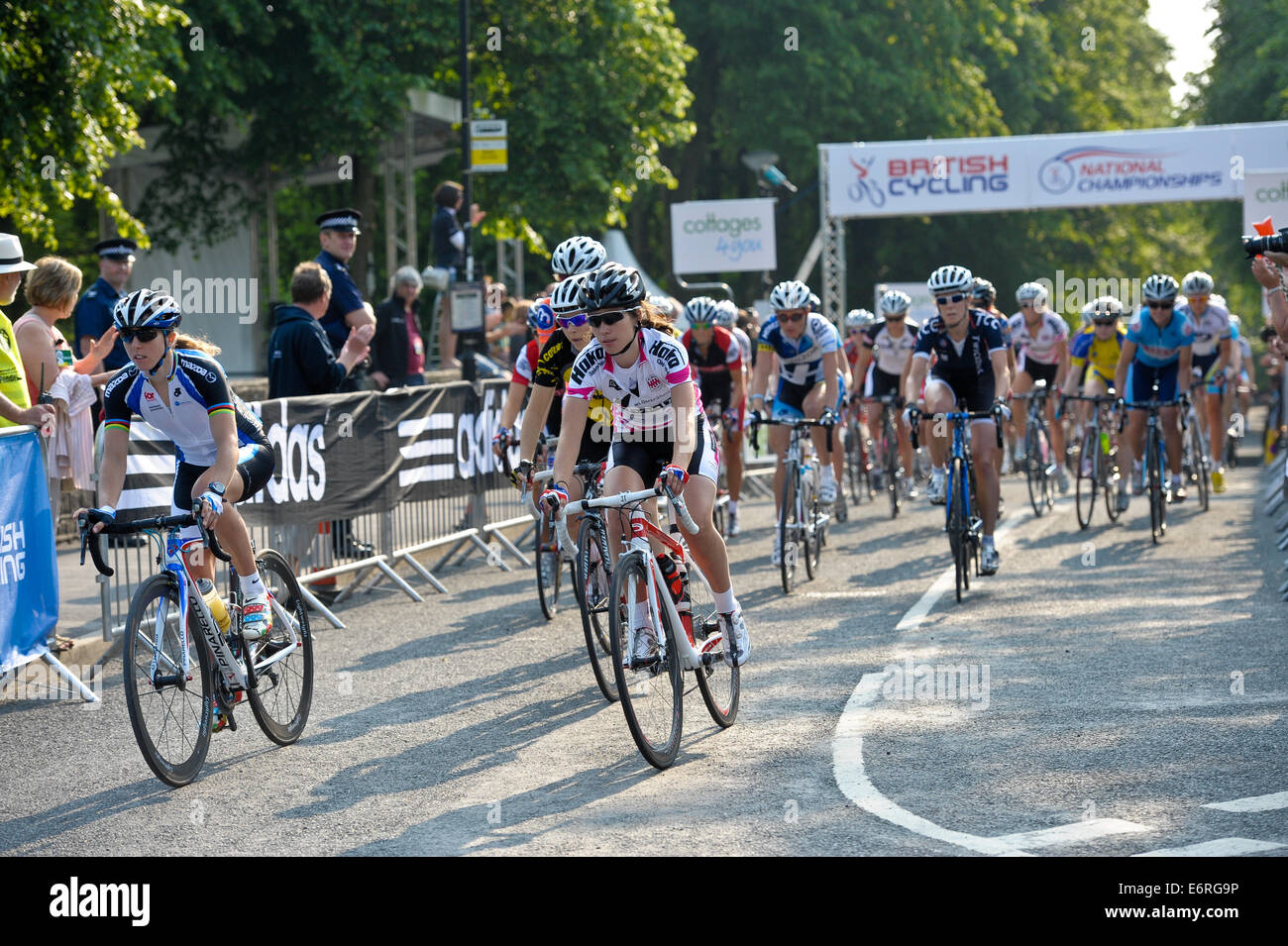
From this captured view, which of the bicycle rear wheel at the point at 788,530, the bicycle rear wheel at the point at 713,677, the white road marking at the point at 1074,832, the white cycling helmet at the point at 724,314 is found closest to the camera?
the white road marking at the point at 1074,832

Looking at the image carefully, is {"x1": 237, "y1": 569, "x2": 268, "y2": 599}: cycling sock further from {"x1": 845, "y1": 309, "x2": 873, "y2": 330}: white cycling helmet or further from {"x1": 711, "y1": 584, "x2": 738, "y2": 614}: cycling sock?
{"x1": 845, "y1": 309, "x2": 873, "y2": 330}: white cycling helmet

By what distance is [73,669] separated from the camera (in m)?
9.62

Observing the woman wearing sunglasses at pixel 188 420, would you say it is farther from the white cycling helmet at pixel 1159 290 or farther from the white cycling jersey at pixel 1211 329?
the white cycling jersey at pixel 1211 329

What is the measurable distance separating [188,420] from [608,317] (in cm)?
182

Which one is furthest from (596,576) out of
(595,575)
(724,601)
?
(724,601)

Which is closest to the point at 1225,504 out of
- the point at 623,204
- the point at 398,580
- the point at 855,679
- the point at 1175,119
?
the point at 398,580

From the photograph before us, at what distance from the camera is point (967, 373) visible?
1192cm

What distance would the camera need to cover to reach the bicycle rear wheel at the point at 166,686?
6.65 m

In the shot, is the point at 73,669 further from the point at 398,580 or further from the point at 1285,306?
the point at 1285,306

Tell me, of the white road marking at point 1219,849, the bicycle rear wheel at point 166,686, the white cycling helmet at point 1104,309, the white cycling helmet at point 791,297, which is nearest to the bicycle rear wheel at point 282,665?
the bicycle rear wheel at point 166,686

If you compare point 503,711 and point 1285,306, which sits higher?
point 1285,306

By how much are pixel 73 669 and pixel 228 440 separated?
3.15m

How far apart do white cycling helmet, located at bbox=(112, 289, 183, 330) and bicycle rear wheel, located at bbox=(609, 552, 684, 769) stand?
6.80 feet

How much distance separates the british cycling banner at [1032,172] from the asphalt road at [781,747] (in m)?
15.4
